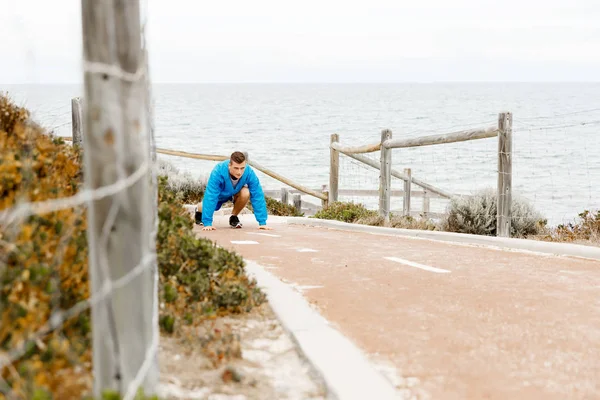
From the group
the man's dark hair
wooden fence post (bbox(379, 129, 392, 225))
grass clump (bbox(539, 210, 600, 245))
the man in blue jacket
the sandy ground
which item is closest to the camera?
the sandy ground

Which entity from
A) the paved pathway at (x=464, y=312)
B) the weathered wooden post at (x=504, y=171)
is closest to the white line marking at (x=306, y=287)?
the paved pathway at (x=464, y=312)

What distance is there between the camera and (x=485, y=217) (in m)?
12.2

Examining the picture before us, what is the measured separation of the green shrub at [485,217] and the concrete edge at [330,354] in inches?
297

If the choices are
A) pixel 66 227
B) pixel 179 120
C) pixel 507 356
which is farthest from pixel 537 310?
pixel 179 120

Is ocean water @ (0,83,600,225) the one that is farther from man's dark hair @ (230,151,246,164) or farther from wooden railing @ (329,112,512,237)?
man's dark hair @ (230,151,246,164)

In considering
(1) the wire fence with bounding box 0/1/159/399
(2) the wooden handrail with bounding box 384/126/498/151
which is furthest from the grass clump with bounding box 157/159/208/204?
(1) the wire fence with bounding box 0/1/159/399

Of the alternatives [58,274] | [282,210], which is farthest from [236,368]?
[282,210]

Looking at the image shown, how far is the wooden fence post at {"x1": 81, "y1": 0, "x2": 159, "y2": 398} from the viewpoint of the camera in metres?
2.34

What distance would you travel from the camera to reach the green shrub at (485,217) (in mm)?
12161

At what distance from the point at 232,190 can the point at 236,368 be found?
870 cm

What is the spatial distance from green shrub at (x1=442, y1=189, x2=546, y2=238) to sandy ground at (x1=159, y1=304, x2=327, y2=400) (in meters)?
8.38

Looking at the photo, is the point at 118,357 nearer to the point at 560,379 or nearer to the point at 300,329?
the point at 300,329

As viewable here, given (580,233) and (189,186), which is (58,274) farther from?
(189,186)

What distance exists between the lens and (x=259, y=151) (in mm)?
69188
